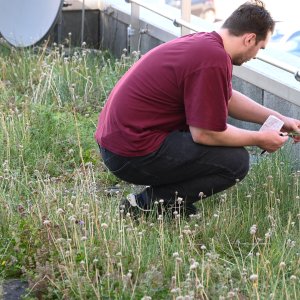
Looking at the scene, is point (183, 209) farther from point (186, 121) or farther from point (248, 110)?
point (248, 110)

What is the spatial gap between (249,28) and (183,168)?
81 cm

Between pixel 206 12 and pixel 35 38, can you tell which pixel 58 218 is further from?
pixel 206 12

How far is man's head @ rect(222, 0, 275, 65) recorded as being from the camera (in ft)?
15.9

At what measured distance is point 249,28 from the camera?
15.8 ft

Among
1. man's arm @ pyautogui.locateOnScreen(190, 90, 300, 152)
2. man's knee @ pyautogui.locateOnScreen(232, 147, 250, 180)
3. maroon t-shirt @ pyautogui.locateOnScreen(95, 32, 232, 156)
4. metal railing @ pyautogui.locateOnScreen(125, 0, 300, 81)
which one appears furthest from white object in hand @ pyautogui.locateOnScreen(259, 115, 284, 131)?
metal railing @ pyautogui.locateOnScreen(125, 0, 300, 81)

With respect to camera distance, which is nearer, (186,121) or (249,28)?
(249,28)

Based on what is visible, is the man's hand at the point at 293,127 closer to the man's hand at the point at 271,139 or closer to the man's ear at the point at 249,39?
the man's hand at the point at 271,139

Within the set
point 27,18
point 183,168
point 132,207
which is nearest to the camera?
point 183,168

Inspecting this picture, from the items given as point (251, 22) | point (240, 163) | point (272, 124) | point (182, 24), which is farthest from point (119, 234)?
point (182, 24)

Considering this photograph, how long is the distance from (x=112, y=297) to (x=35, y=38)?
17.7 ft

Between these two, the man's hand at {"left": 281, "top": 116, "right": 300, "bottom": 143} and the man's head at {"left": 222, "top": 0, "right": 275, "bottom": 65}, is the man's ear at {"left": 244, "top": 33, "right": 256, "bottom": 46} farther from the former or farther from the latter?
the man's hand at {"left": 281, "top": 116, "right": 300, "bottom": 143}

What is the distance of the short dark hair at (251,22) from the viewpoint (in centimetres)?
483

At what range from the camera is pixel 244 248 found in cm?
471

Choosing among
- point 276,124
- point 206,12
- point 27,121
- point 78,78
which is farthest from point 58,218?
point 206,12
